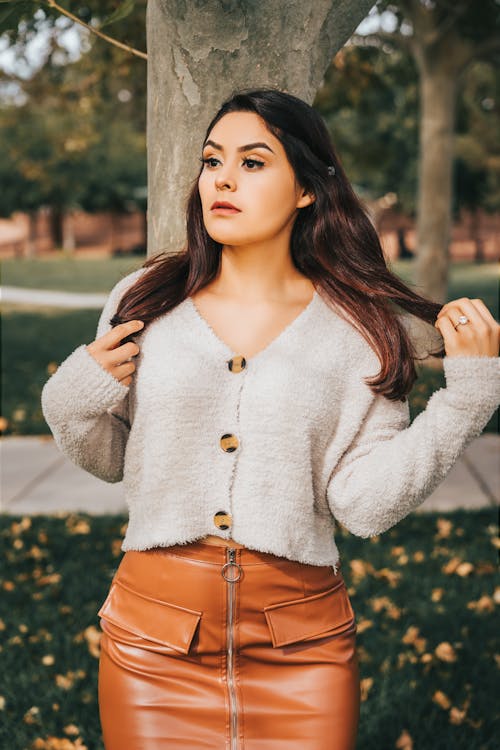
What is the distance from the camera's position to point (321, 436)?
2.09 metres

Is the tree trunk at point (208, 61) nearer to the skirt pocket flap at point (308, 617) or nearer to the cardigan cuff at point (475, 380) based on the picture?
the cardigan cuff at point (475, 380)

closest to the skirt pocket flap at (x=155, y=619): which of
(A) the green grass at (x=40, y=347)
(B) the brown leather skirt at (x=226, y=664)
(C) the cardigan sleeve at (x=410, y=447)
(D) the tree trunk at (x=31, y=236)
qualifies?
(B) the brown leather skirt at (x=226, y=664)

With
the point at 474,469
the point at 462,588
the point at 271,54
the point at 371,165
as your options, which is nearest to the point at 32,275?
the point at 371,165

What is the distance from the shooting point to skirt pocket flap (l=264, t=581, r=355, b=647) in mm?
2043

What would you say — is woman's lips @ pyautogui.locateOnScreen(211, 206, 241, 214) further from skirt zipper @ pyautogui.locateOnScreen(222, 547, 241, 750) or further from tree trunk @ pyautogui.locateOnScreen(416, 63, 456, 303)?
tree trunk @ pyautogui.locateOnScreen(416, 63, 456, 303)

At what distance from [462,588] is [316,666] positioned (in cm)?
278

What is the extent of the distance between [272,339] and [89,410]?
1.45 feet

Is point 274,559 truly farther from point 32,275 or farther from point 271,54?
point 32,275

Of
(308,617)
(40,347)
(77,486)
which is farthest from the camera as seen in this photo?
(40,347)

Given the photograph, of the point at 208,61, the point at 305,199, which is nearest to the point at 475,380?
the point at 305,199

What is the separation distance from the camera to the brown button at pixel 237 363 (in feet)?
6.84

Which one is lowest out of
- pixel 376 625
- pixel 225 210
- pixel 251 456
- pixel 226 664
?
pixel 376 625

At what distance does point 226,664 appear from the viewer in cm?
207

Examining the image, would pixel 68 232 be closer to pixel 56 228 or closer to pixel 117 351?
pixel 56 228
